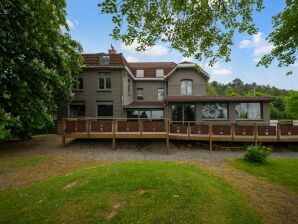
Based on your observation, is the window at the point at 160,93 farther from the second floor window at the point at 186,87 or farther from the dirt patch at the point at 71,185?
the dirt patch at the point at 71,185

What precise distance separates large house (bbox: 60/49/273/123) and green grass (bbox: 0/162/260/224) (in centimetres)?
1473

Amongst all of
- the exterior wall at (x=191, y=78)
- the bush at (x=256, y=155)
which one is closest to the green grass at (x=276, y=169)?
the bush at (x=256, y=155)

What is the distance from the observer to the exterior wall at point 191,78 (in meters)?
25.6

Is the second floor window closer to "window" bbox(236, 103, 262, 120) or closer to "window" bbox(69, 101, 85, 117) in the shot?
"window" bbox(236, 103, 262, 120)

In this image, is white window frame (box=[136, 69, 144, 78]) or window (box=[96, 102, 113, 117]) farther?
white window frame (box=[136, 69, 144, 78])

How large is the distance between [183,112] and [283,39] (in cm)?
1356

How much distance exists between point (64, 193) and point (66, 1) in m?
8.98

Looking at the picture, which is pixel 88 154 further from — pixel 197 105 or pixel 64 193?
pixel 197 105

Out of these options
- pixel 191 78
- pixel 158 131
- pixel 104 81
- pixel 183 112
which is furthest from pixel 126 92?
pixel 158 131

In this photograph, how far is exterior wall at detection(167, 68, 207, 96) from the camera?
25.6 m

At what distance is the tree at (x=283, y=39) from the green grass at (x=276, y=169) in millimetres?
5033

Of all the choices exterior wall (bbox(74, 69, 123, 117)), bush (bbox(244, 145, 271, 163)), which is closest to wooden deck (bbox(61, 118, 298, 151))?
bush (bbox(244, 145, 271, 163))

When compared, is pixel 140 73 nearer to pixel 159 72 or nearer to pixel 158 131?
pixel 159 72

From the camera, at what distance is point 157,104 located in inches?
998
